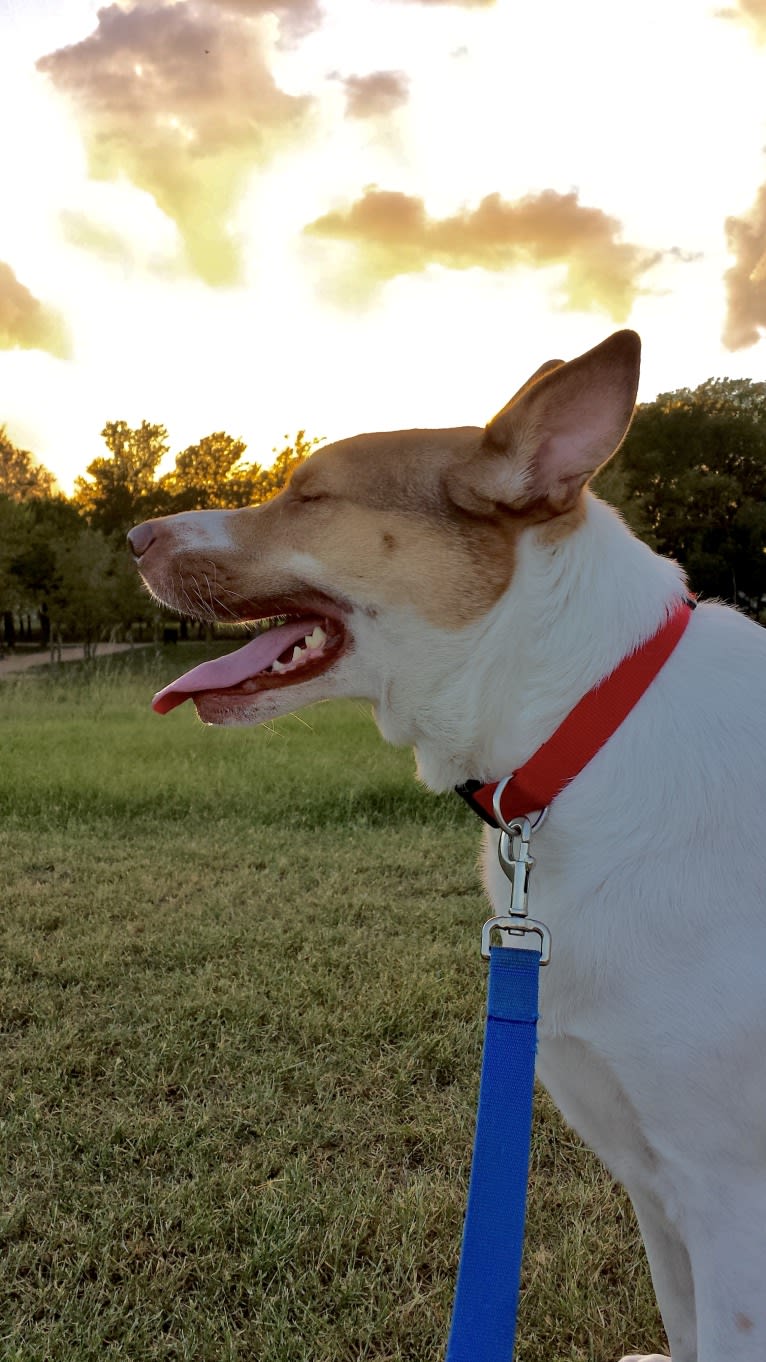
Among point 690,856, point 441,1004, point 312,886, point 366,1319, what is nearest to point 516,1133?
point 690,856

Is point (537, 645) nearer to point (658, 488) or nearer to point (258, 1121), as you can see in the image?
point (258, 1121)

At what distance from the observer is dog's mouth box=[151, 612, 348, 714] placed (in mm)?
2623

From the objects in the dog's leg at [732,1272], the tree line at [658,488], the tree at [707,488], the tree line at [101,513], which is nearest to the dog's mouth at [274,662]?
the dog's leg at [732,1272]

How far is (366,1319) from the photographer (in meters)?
2.77

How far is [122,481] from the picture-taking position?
50031 mm

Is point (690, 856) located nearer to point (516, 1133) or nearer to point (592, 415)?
point (516, 1133)

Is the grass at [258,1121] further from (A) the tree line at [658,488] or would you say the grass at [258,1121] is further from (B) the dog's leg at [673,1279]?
(A) the tree line at [658,488]

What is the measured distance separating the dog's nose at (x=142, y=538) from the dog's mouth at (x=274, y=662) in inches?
16.6

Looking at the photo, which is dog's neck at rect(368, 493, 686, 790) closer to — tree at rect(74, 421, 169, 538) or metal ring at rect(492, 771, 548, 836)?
metal ring at rect(492, 771, 548, 836)

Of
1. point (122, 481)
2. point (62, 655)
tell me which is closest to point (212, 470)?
point (122, 481)

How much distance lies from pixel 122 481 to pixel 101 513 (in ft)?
8.32

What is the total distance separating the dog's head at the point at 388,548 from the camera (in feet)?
7.31

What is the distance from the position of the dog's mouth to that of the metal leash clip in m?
0.69

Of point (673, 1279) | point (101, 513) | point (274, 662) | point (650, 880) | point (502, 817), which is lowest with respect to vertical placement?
point (673, 1279)
